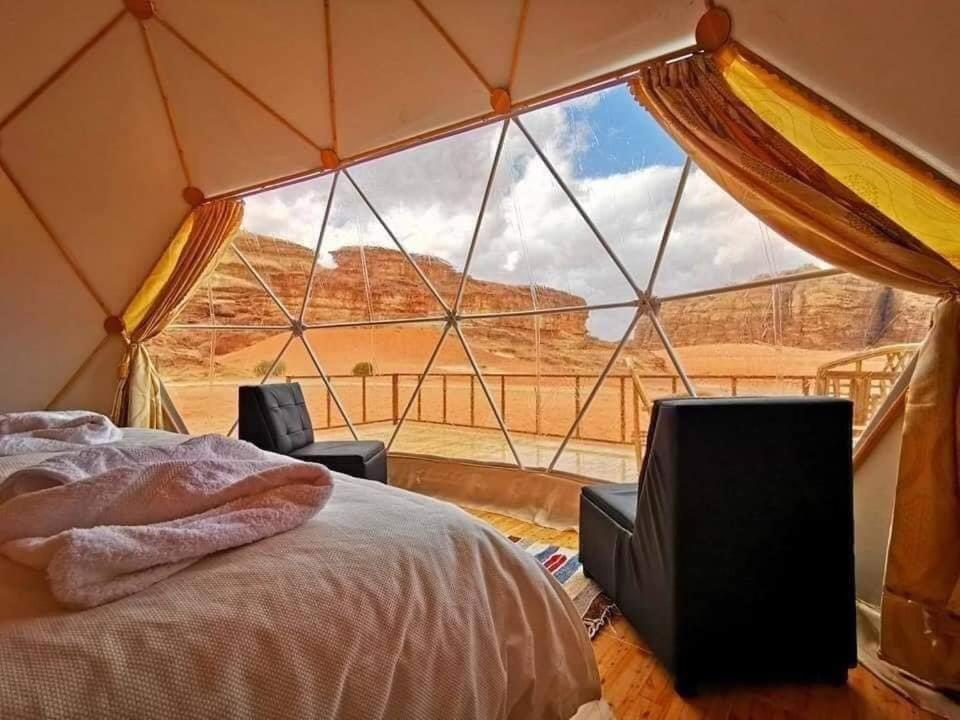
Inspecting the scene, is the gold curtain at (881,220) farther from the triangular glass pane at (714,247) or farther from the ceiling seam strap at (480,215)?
the ceiling seam strap at (480,215)

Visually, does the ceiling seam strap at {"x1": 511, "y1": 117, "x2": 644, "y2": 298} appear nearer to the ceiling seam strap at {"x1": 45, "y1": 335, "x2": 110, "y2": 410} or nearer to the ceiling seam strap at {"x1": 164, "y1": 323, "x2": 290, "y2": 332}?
the ceiling seam strap at {"x1": 164, "y1": 323, "x2": 290, "y2": 332}

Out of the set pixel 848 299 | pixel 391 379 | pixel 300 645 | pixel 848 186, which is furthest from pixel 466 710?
pixel 391 379

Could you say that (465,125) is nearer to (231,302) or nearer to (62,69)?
(62,69)

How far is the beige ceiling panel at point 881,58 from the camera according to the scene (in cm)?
171

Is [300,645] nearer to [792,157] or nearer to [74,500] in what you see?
[74,500]

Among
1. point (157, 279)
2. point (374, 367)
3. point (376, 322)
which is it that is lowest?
point (374, 367)

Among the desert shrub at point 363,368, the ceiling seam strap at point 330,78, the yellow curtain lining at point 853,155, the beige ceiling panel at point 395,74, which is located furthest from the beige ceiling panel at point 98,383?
the yellow curtain lining at point 853,155

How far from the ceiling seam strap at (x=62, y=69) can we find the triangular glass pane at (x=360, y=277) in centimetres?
175

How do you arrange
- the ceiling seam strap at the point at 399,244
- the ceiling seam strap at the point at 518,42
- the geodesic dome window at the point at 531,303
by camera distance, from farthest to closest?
the ceiling seam strap at the point at 399,244 < the geodesic dome window at the point at 531,303 < the ceiling seam strap at the point at 518,42

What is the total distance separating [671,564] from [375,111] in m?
3.15

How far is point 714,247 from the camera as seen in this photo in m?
2.86

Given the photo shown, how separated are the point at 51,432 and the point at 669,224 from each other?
10.8 ft

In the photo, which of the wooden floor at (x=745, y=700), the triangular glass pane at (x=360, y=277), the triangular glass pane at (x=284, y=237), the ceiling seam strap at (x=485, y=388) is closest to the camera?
the wooden floor at (x=745, y=700)

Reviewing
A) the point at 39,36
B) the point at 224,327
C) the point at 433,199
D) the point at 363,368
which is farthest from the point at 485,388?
the point at 39,36
